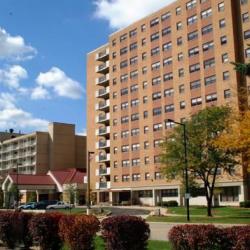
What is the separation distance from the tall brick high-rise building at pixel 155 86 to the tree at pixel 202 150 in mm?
16563

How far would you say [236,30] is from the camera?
240 ft

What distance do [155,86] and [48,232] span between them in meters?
69.7

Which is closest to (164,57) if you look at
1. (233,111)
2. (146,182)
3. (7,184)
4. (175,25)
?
(175,25)

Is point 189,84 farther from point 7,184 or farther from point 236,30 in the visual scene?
point 7,184

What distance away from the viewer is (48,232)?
18141 millimetres

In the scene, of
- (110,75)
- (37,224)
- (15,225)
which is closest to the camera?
(37,224)

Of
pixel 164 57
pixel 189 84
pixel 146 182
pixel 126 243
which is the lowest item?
pixel 126 243

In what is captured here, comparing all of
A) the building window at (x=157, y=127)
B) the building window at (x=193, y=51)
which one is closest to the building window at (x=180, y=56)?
the building window at (x=193, y=51)

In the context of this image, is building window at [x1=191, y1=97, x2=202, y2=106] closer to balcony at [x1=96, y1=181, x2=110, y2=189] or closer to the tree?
the tree

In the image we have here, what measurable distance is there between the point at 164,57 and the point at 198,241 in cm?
7385

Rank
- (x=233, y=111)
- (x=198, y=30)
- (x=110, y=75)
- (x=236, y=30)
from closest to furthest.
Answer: (x=233, y=111)
(x=236, y=30)
(x=198, y=30)
(x=110, y=75)

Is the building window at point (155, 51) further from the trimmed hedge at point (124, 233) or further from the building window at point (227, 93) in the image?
the trimmed hedge at point (124, 233)

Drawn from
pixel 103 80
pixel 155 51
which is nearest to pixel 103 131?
pixel 103 80

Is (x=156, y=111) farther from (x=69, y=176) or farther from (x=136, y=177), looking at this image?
(x=69, y=176)
